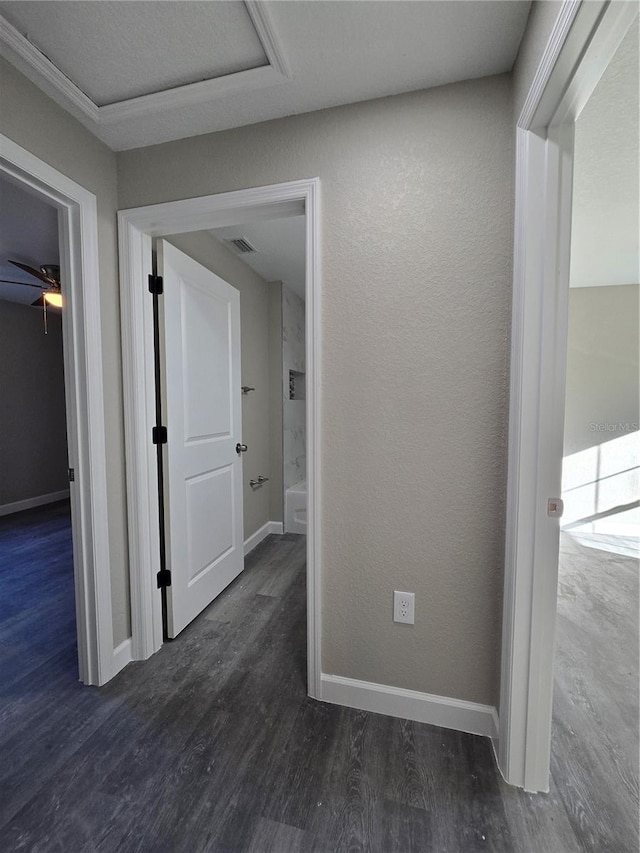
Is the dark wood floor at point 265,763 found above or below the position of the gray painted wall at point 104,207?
below

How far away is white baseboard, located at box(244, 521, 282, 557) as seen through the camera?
9.83ft

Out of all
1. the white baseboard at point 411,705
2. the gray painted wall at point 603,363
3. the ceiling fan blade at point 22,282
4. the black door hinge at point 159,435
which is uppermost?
the ceiling fan blade at point 22,282

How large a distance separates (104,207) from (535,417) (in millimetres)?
1897

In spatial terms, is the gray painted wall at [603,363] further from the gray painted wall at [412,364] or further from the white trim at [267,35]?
the white trim at [267,35]

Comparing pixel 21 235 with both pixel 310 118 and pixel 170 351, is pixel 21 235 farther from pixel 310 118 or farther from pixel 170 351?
pixel 310 118

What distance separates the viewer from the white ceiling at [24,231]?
2086 mm

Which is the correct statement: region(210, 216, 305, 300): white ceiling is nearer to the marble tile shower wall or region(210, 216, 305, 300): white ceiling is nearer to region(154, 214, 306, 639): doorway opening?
region(154, 214, 306, 639): doorway opening

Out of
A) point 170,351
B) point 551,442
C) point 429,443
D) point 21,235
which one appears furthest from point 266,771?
point 21,235

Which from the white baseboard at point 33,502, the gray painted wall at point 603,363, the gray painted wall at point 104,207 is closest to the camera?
the gray painted wall at point 104,207

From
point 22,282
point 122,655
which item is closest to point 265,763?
point 122,655

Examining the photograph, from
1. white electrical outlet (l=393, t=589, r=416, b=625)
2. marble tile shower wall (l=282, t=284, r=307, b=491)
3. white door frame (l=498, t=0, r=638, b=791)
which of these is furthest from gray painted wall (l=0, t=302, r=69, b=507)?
white door frame (l=498, t=0, r=638, b=791)

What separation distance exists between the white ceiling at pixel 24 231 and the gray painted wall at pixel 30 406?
0.83m

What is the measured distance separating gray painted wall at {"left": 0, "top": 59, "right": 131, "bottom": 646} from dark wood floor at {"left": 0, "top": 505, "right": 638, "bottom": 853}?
14.7 inches

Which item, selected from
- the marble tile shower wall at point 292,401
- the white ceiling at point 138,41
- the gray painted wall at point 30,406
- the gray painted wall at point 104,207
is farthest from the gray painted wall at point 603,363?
the gray painted wall at point 30,406
